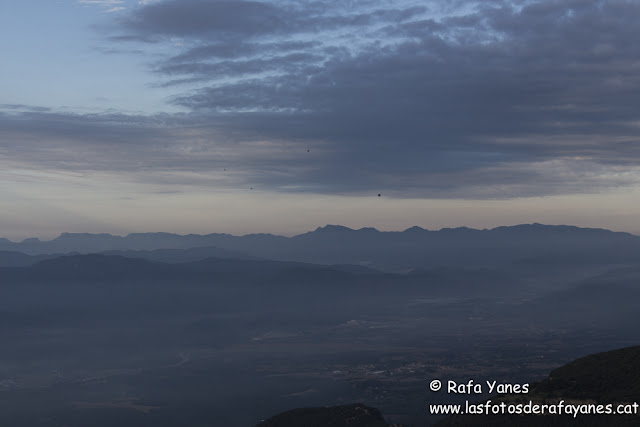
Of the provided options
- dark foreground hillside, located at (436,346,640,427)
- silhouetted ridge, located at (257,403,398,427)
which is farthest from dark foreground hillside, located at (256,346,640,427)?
silhouetted ridge, located at (257,403,398,427)

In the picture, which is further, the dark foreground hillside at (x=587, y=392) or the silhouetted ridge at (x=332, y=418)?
the silhouetted ridge at (x=332, y=418)

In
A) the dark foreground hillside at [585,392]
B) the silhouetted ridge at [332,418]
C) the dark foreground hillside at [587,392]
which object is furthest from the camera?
the silhouetted ridge at [332,418]

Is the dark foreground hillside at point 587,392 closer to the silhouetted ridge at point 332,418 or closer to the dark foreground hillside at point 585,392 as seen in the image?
the dark foreground hillside at point 585,392

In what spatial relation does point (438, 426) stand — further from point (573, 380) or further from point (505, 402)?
point (573, 380)

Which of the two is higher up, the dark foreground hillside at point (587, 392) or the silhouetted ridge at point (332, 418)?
the dark foreground hillside at point (587, 392)

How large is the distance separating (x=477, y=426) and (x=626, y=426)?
2703 centimetres

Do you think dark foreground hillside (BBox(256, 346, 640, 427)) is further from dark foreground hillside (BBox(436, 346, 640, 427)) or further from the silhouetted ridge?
the silhouetted ridge

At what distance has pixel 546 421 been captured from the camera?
11194 cm

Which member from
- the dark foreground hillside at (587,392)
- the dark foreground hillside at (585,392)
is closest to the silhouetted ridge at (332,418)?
the dark foreground hillside at (585,392)

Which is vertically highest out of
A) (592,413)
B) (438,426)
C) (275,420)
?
(592,413)

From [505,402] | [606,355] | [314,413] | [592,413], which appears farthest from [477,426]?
[314,413]

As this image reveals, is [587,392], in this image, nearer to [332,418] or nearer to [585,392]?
[585,392]

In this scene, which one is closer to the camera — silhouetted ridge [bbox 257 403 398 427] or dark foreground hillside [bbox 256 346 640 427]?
dark foreground hillside [bbox 256 346 640 427]

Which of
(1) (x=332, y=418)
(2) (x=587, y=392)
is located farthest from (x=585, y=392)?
(1) (x=332, y=418)
